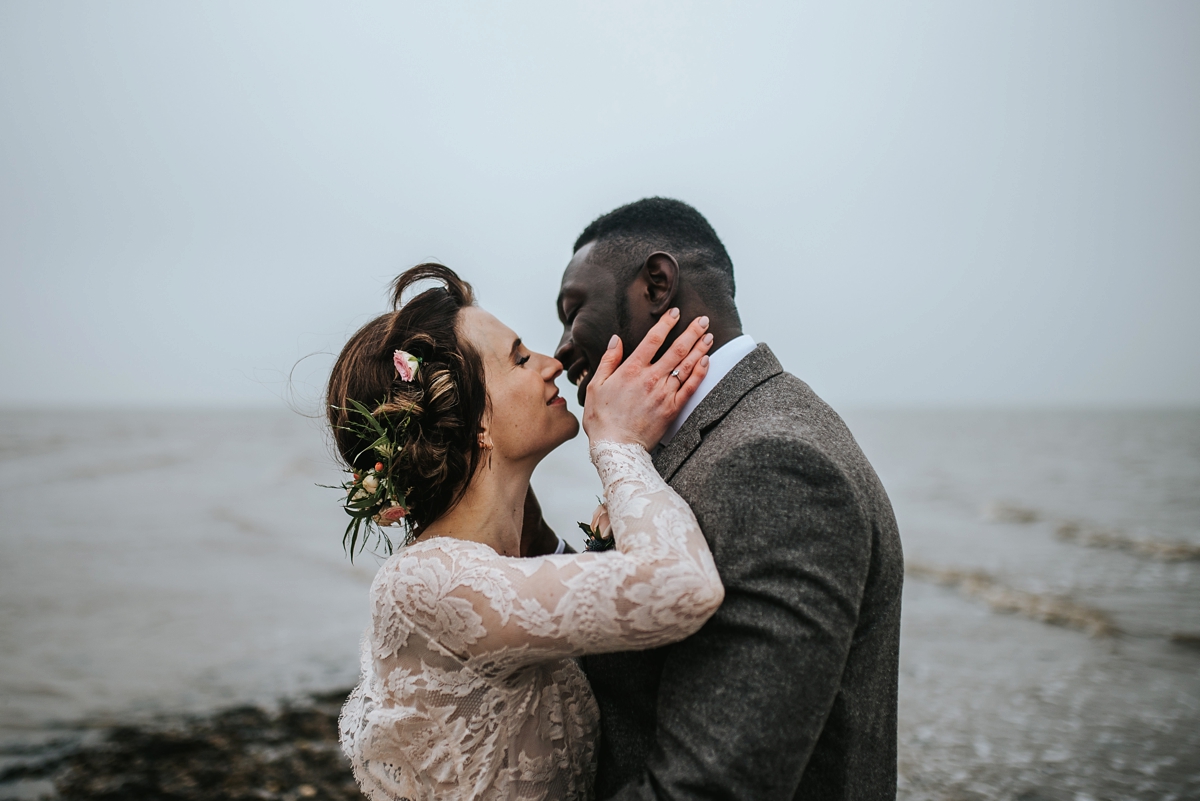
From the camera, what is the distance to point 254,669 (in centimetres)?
870

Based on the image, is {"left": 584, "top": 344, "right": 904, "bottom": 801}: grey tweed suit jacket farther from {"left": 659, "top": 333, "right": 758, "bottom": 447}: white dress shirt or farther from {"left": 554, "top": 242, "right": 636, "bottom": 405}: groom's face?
{"left": 554, "top": 242, "right": 636, "bottom": 405}: groom's face

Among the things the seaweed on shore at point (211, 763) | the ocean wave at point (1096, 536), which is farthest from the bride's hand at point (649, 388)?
the ocean wave at point (1096, 536)

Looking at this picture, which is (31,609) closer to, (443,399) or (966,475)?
(443,399)

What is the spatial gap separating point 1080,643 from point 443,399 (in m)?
11.3

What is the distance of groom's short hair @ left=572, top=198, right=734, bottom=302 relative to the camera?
2475 millimetres

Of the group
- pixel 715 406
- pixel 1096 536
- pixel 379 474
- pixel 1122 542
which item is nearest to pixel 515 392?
pixel 379 474

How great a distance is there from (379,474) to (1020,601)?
1314cm

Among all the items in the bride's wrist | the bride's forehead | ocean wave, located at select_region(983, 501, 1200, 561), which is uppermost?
the bride's forehead

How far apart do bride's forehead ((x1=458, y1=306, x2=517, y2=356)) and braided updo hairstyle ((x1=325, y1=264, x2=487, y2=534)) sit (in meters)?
0.04

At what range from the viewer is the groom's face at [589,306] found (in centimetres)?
251

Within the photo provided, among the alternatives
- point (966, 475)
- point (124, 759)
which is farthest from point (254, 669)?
point (966, 475)

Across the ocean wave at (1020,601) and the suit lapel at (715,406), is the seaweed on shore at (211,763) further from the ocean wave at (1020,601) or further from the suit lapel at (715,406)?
the ocean wave at (1020,601)

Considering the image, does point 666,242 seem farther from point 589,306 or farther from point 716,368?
point 716,368

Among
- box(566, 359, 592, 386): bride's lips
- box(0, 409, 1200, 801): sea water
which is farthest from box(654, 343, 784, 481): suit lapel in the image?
box(0, 409, 1200, 801): sea water
